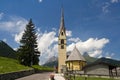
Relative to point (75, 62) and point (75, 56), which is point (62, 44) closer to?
point (75, 56)

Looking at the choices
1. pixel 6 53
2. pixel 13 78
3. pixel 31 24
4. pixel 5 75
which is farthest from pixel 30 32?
pixel 6 53

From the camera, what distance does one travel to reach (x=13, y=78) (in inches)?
1259

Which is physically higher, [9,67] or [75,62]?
[75,62]

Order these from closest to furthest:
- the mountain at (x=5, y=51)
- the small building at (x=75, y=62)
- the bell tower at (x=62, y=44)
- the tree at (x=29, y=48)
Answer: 1. the tree at (x=29, y=48)
2. the small building at (x=75, y=62)
3. the bell tower at (x=62, y=44)
4. the mountain at (x=5, y=51)

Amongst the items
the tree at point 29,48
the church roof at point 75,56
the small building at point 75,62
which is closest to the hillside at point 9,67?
the tree at point 29,48

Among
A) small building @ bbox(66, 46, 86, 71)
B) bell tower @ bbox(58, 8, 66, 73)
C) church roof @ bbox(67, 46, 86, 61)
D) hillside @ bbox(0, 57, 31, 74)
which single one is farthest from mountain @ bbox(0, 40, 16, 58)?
hillside @ bbox(0, 57, 31, 74)

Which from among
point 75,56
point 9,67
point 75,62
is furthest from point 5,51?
point 9,67

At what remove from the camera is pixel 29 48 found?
66.1 metres

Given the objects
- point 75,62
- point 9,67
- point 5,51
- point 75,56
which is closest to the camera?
point 9,67

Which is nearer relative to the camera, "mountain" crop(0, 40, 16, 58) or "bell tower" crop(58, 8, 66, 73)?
"bell tower" crop(58, 8, 66, 73)

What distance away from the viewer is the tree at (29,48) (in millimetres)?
64625

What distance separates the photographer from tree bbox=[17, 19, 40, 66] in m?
64.6

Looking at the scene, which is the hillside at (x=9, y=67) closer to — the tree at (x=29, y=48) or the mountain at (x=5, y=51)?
the tree at (x=29, y=48)

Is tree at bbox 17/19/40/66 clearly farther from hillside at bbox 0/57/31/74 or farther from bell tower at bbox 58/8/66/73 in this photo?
bell tower at bbox 58/8/66/73
